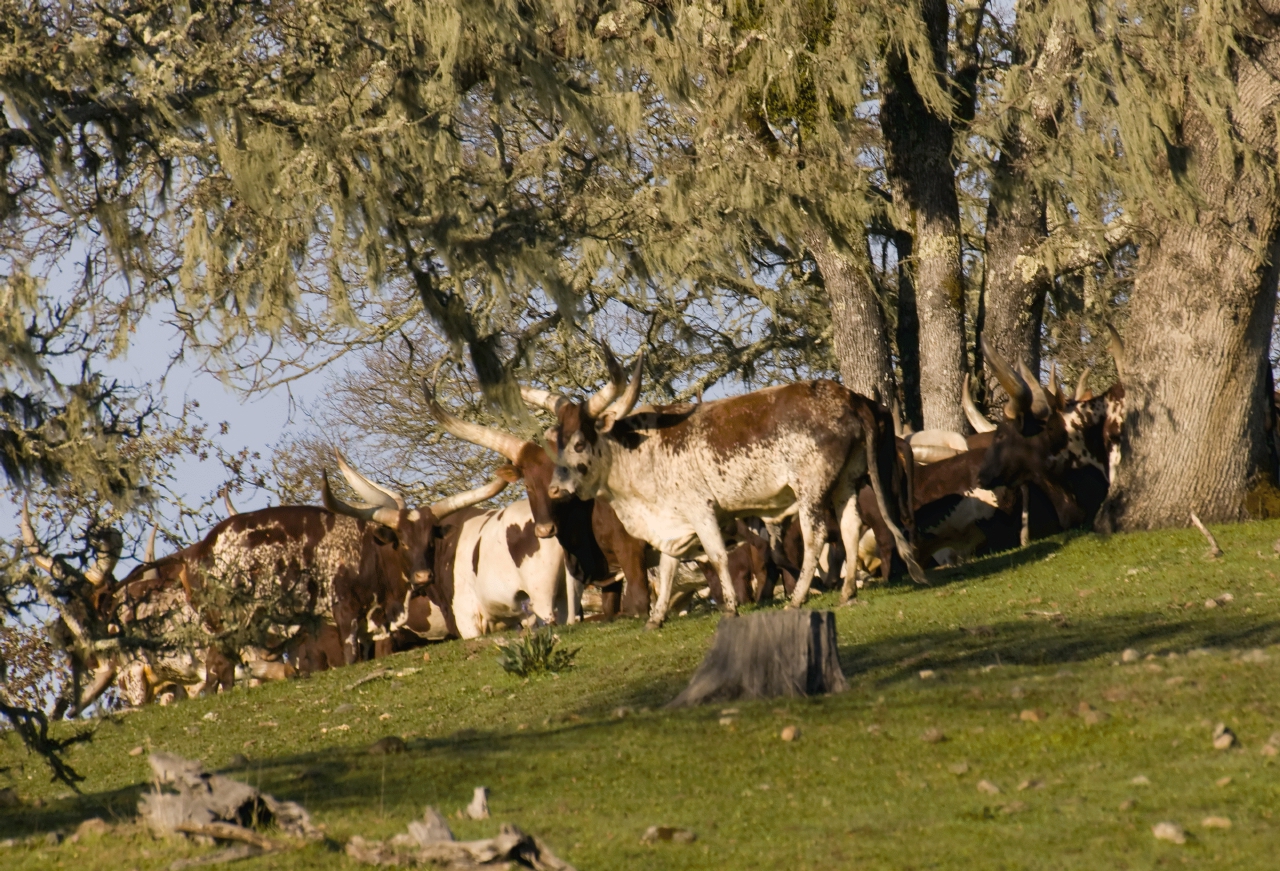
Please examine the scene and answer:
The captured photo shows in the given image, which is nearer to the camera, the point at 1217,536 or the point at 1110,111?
the point at 1217,536

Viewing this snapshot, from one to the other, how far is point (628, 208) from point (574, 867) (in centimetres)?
1070

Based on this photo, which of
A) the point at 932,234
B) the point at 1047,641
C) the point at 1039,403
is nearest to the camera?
the point at 1047,641

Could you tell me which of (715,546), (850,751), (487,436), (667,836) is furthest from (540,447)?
(667,836)

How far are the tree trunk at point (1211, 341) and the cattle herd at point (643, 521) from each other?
1.21m

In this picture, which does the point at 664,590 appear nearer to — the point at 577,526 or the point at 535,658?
the point at 535,658

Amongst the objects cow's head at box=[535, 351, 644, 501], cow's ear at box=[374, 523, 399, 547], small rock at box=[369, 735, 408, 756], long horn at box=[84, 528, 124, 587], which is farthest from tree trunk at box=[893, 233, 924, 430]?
long horn at box=[84, 528, 124, 587]

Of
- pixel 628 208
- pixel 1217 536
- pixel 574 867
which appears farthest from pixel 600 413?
pixel 574 867

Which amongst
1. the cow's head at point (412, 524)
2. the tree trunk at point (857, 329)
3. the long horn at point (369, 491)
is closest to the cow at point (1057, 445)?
the tree trunk at point (857, 329)

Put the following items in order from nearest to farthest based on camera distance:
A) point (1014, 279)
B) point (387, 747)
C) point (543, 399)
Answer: point (387, 747) → point (543, 399) → point (1014, 279)

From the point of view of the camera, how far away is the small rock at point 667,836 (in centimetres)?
557

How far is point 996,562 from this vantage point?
45.5 feet

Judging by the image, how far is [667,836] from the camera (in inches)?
220

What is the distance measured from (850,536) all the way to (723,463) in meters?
1.23

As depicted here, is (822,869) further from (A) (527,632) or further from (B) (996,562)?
(B) (996,562)
